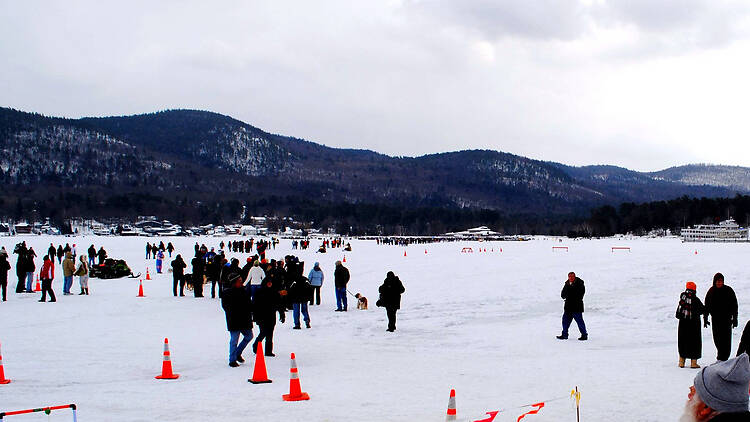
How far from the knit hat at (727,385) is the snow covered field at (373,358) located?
5099mm

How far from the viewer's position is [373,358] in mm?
12328

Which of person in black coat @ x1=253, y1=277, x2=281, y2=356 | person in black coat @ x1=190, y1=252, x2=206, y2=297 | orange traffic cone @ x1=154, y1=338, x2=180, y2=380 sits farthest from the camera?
person in black coat @ x1=190, y1=252, x2=206, y2=297

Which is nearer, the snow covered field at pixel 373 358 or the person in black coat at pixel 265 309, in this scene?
the snow covered field at pixel 373 358

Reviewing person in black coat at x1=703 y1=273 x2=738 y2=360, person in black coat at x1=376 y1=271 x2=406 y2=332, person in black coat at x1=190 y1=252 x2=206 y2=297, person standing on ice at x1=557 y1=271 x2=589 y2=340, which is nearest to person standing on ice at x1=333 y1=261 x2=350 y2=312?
person in black coat at x1=376 y1=271 x2=406 y2=332

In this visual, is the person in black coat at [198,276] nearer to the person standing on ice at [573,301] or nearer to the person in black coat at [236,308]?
the person in black coat at [236,308]

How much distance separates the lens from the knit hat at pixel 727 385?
2715mm

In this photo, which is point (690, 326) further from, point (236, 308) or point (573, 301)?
point (236, 308)

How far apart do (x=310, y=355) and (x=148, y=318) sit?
7.07 m

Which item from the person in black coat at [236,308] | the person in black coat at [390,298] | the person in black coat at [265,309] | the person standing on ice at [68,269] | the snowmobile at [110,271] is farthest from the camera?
the snowmobile at [110,271]

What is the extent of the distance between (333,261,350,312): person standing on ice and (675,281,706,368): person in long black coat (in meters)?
9.77

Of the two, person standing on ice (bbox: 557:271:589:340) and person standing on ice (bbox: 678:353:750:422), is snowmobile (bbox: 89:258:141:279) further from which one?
person standing on ice (bbox: 678:353:750:422)

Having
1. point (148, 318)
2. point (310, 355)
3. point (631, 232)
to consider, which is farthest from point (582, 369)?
point (631, 232)

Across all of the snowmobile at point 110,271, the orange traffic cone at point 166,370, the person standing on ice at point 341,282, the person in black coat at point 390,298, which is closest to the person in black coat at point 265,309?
the orange traffic cone at point 166,370

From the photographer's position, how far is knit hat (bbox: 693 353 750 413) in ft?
8.91
